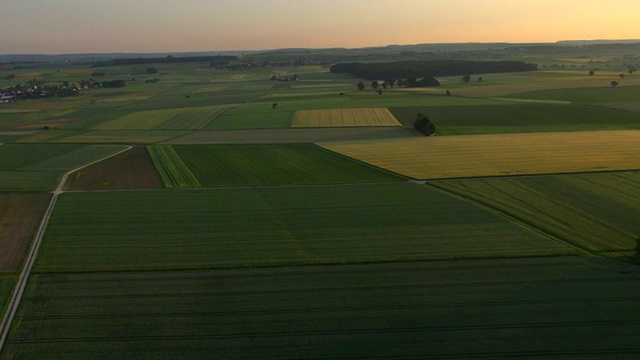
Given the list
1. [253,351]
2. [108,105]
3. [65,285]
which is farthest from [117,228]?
[108,105]

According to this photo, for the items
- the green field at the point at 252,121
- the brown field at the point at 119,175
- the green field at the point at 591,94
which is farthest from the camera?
the green field at the point at 591,94

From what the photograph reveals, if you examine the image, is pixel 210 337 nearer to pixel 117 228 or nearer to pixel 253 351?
pixel 253 351

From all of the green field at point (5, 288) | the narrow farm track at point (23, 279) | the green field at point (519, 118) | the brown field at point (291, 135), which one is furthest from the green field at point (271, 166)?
the green field at point (519, 118)

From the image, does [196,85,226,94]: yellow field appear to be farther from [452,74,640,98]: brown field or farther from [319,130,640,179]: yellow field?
[319,130,640,179]: yellow field

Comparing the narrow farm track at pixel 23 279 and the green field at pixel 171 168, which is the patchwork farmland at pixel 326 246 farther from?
the green field at pixel 171 168

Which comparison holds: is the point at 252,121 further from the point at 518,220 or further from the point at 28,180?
the point at 518,220

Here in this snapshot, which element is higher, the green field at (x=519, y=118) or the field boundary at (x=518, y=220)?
the green field at (x=519, y=118)
